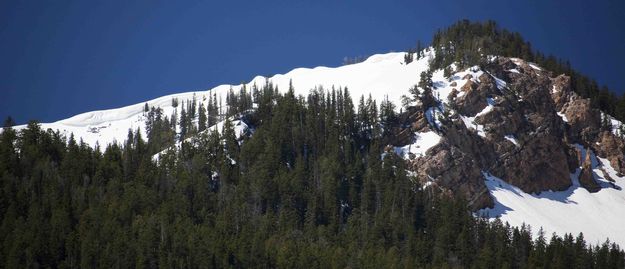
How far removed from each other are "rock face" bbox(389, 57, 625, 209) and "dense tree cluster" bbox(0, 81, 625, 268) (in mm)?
7371

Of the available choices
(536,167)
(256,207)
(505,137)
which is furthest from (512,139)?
(256,207)

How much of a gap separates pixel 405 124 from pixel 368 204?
1135 inches

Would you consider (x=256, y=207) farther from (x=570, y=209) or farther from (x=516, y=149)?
(x=570, y=209)

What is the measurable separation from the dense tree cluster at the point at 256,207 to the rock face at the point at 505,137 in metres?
7.37

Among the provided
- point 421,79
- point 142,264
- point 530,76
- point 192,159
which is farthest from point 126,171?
point 530,76

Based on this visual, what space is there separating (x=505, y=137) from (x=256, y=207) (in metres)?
61.2

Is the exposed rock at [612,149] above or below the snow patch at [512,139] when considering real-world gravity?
below

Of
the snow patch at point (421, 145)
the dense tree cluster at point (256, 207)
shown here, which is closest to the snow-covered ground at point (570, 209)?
the dense tree cluster at point (256, 207)

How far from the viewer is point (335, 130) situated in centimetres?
17925

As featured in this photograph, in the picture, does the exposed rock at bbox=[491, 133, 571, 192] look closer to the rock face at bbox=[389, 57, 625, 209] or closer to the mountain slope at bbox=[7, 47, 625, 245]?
the rock face at bbox=[389, 57, 625, 209]

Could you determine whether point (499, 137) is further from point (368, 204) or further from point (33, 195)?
point (33, 195)

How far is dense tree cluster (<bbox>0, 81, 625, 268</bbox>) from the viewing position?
130500 mm

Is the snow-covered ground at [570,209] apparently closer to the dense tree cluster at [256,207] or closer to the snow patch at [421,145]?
the dense tree cluster at [256,207]

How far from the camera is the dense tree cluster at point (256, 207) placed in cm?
13050
